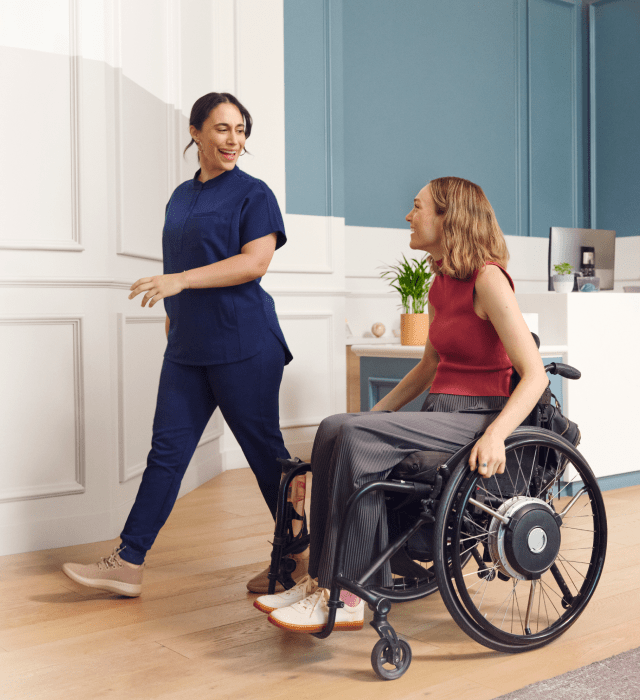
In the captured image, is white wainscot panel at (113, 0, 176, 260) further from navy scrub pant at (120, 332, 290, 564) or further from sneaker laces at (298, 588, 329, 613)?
sneaker laces at (298, 588, 329, 613)

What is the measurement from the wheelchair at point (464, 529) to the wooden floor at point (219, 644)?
0.07 m

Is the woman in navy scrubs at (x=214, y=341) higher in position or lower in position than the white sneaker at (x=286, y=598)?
higher

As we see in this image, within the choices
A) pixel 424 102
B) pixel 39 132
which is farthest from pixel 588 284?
pixel 39 132

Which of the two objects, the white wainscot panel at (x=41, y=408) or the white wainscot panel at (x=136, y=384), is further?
the white wainscot panel at (x=136, y=384)

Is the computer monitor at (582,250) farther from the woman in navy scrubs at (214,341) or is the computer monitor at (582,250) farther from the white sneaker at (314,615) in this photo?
the white sneaker at (314,615)

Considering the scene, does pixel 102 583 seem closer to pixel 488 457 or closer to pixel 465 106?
pixel 488 457

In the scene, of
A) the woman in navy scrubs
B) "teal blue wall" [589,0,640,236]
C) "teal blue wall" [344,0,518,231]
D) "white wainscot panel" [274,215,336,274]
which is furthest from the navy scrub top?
"teal blue wall" [589,0,640,236]

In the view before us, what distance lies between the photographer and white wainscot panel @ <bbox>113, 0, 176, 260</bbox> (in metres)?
2.82

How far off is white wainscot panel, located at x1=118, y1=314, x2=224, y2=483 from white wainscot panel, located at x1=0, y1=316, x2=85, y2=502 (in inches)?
6.7

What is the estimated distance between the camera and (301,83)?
163 inches

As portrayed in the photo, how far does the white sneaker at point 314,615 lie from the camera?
5.23 feet

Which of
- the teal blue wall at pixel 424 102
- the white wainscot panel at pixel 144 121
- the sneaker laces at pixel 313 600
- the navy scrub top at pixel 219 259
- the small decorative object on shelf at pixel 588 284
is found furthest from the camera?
the teal blue wall at pixel 424 102

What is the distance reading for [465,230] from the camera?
1731mm

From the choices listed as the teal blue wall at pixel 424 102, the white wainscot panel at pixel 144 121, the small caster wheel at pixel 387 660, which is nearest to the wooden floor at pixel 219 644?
the small caster wheel at pixel 387 660
